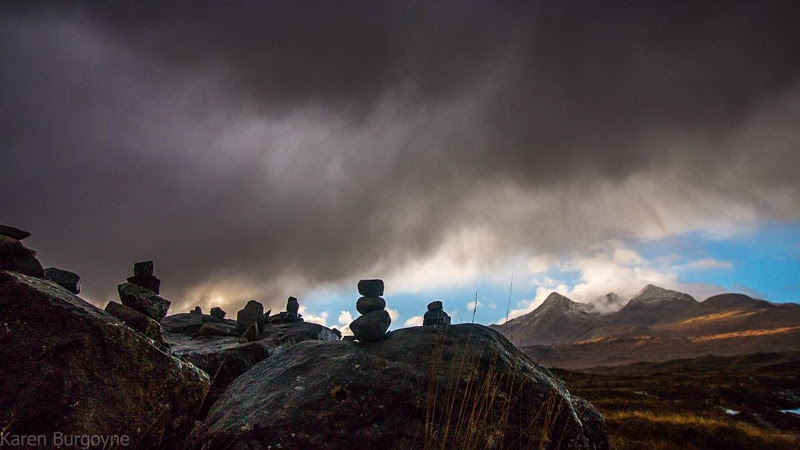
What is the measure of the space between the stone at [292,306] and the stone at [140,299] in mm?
19301

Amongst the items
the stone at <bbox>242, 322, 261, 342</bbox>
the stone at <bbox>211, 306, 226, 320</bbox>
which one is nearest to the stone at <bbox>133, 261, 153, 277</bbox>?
the stone at <bbox>242, 322, 261, 342</bbox>

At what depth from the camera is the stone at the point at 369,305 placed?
9672mm

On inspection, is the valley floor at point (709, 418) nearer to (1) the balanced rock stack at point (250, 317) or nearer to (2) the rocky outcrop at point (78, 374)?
(2) the rocky outcrop at point (78, 374)

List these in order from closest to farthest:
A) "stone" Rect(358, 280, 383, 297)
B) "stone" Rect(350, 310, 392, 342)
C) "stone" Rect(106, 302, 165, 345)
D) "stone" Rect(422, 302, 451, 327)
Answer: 1. "stone" Rect(106, 302, 165, 345)
2. "stone" Rect(350, 310, 392, 342)
3. "stone" Rect(358, 280, 383, 297)
4. "stone" Rect(422, 302, 451, 327)

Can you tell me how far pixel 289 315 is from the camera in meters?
26.0

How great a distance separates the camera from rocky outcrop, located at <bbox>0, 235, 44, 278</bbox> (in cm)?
637

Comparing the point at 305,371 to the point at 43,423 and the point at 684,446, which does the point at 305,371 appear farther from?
the point at 684,446

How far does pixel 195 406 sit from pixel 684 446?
14.1 meters

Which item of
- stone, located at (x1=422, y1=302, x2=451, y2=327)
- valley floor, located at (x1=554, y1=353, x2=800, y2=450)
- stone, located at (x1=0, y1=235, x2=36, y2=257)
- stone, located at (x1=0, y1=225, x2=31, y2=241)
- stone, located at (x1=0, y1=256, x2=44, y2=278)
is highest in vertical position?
stone, located at (x1=0, y1=225, x2=31, y2=241)

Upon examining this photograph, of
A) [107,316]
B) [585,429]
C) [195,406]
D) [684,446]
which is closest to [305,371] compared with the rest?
[195,406]

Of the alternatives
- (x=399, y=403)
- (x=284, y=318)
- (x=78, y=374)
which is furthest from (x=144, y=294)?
(x=284, y=318)

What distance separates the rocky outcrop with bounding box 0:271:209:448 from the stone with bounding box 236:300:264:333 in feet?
44.8

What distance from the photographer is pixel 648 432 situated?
508 inches

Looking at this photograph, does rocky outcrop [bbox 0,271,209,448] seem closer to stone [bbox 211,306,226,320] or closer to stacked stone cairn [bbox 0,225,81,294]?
stacked stone cairn [bbox 0,225,81,294]
